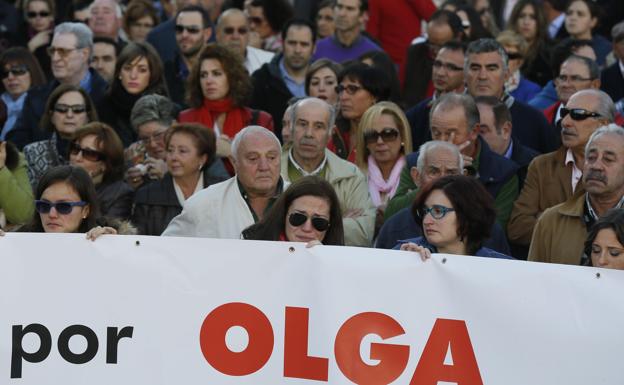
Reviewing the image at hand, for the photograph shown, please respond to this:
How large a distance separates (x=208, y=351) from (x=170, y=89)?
6.04 meters

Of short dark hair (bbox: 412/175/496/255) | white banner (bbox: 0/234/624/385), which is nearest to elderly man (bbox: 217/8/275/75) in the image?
short dark hair (bbox: 412/175/496/255)

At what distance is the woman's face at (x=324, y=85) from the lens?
41.8ft

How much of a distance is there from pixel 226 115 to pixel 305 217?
3.76 m

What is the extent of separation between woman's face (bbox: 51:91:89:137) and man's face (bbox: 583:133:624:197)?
413 cm

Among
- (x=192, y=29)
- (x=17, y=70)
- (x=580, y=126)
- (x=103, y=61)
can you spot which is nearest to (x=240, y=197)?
(x=580, y=126)

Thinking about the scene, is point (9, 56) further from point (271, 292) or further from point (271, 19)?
point (271, 292)

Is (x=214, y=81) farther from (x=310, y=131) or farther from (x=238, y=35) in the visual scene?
(x=238, y=35)

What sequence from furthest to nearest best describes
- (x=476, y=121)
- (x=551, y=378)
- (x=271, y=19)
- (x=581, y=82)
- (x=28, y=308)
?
(x=271, y=19) → (x=581, y=82) → (x=476, y=121) → (x=28, y=308) → (x=551, y=378)

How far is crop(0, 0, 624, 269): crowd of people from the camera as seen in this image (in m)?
9.16

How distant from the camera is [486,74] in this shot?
12289mm

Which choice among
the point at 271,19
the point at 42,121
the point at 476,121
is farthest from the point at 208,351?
the point at 271,19

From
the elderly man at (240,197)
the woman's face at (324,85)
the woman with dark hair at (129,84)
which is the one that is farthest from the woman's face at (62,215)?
the woman's face at (324,85)

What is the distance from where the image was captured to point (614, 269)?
7961 millimetres

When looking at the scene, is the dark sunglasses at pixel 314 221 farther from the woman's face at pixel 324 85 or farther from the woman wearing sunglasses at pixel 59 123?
the woman's face at pixel 324 85
